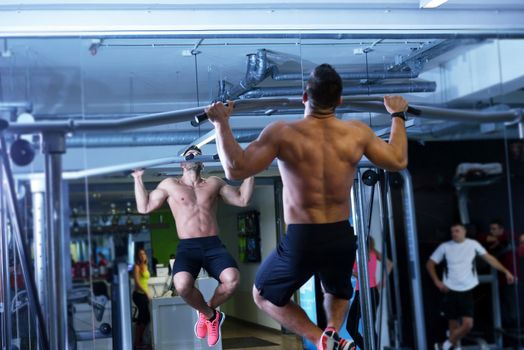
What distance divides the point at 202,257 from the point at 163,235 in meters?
0.37

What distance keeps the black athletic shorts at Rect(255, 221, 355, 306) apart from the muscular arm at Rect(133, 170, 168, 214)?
112 centimetres

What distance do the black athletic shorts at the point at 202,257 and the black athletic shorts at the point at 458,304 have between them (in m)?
1.46

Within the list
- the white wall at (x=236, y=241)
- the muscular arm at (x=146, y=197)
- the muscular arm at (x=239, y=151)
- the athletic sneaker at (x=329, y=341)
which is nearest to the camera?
the muscular arm at (x=239, y=151)

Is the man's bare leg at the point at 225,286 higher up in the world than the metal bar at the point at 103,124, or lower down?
lower down

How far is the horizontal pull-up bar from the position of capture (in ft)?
13.0

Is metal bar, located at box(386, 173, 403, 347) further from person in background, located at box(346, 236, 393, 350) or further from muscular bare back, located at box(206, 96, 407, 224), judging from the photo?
muscular bare back, located at box(206, 96, 407, 224)

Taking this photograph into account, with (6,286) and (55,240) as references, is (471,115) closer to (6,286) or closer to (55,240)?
(55,240)

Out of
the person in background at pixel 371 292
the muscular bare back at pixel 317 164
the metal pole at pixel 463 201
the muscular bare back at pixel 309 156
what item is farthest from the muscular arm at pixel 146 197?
the metal pole at pixel 463 201

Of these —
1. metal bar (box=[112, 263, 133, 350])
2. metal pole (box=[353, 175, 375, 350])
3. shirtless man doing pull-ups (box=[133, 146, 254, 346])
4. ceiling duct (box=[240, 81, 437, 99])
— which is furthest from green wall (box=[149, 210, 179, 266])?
metal pole (box=[353, 175, 375, 350])

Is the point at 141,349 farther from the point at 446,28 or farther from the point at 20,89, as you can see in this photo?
the point at 446,28

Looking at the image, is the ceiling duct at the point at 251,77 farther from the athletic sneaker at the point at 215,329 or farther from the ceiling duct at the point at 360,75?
the athletic sneaker at the point at 215,329

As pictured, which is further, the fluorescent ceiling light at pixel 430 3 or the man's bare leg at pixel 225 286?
the fluorescent ceiling light at pixel 430 3

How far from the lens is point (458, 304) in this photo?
506 cm

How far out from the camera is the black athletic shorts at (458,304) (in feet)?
16.6
